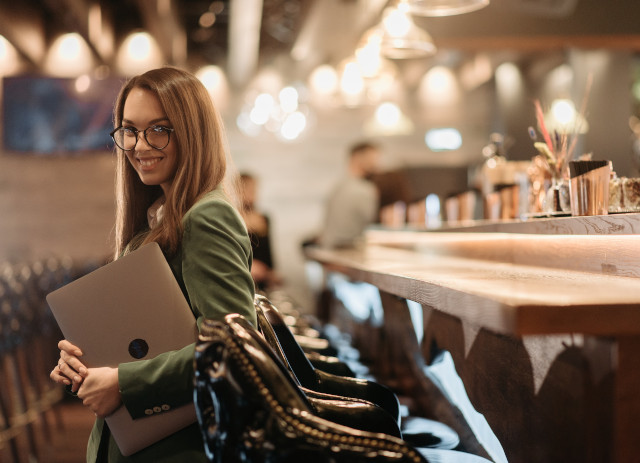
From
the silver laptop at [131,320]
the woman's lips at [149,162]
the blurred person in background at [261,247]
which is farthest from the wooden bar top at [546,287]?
the blurred person in background at [261,247]

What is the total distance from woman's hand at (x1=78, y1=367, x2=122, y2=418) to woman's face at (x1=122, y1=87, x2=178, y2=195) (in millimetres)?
433

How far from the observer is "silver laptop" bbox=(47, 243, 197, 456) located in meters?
1.44

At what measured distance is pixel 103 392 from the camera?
1.42 metres

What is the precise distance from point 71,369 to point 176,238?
1.16 feet

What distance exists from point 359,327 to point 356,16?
3.06 meters

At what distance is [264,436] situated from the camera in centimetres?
114

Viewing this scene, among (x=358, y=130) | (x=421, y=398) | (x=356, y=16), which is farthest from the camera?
(x=358, y=130)

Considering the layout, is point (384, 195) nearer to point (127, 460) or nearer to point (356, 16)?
point (356, 16)

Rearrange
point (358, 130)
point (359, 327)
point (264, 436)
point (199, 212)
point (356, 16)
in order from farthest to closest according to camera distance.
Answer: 1. point (358, 130)
2. point (356, 16)
3. point (359, 327)
4. point (199, 212)
5. point (264, 436)

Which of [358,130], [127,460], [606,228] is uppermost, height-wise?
[358,130]

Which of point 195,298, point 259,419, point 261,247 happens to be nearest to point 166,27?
point 261,247

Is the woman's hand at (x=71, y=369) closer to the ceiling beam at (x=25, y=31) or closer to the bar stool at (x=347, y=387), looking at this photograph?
the bar stool at (x=347, y=387)

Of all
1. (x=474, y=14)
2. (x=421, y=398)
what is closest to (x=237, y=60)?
(x=474, y=14)

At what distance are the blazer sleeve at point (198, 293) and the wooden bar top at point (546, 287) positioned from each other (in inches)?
18.2
